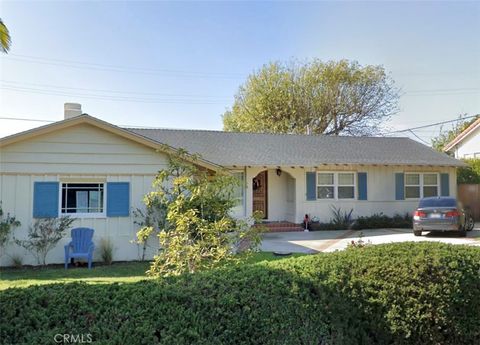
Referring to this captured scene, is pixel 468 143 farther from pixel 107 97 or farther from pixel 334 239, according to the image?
pixel 107 97

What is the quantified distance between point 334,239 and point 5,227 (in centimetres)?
1088

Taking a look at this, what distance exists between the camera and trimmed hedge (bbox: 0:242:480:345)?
2.71 meters

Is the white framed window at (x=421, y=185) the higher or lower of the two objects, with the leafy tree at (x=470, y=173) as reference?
lower

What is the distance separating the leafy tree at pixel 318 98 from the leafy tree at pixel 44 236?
24413 millimetres

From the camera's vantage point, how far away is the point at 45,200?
32.1 ft

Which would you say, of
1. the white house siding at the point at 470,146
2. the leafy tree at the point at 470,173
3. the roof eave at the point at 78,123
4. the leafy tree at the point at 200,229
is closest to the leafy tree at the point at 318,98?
the white house siding at the point at 470,146

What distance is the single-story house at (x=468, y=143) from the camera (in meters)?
25.8

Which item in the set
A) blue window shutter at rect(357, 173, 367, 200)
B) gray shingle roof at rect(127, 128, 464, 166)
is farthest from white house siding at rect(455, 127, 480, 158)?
blue window shutter at rect(357, 173, 367, 200)

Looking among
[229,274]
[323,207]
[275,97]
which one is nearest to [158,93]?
[275,97]

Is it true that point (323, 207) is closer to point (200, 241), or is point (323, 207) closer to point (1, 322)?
point (200, 241)

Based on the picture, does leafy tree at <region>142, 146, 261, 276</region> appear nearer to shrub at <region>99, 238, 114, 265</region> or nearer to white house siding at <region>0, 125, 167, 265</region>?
white house siding at <region>0, 125, 167, 265</region>

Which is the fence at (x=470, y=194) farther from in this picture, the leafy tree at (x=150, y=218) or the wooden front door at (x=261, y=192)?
the leafy tree at (x=150, y=218)

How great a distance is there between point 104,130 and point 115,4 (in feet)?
10.8

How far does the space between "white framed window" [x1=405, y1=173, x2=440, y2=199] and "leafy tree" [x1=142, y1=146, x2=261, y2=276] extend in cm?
1551
